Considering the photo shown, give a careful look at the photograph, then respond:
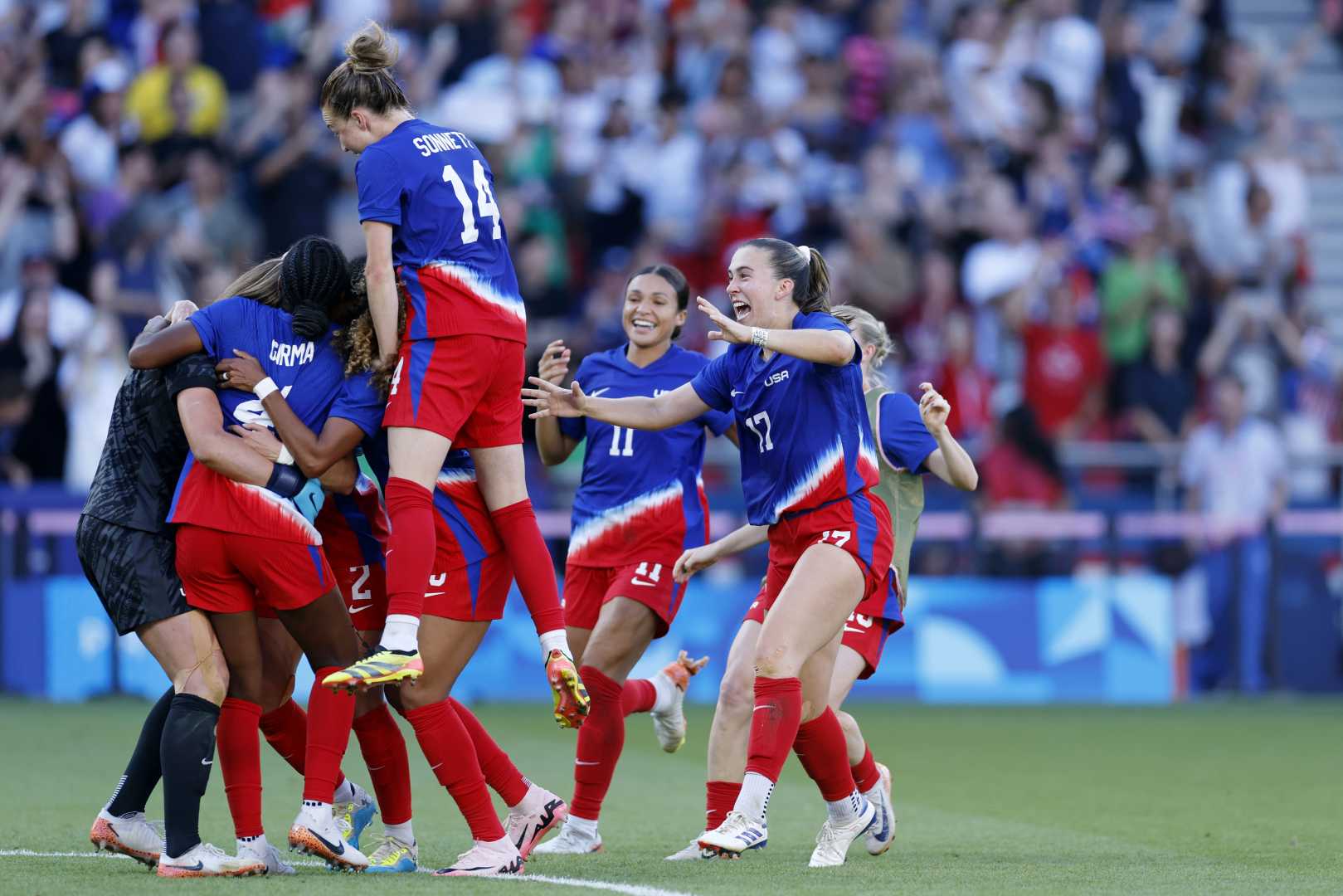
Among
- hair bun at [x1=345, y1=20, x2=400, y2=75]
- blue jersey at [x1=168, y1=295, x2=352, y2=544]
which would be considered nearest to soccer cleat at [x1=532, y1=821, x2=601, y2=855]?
blue jersey at [x1=168, y1=295, x2=352, y2=544]

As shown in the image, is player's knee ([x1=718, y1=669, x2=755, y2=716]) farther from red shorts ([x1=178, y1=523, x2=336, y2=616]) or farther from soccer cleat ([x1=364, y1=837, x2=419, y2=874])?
red shorts ([x1=178, y1=523, x2=336, y2=616])

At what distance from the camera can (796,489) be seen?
6.95 meters

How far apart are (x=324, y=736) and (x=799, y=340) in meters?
2.09

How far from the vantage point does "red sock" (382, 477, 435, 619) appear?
6.52 metres


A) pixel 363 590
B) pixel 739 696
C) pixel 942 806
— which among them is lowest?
pixel 942 806

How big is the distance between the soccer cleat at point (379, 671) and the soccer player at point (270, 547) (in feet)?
0.83

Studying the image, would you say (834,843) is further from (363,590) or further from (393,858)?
(363,590)

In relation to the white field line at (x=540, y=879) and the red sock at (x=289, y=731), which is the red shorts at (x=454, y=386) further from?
the white field line at (x=540, y=879)

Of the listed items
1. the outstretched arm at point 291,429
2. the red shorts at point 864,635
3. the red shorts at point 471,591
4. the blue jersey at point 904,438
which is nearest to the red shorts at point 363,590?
the red shorts at point 471,591

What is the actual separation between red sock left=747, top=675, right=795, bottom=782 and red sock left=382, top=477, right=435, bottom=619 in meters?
1.23

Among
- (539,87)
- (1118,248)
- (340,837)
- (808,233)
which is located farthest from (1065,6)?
(340,837)

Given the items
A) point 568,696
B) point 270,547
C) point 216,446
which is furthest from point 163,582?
point 568,696

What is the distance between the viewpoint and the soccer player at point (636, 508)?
796 centimetres

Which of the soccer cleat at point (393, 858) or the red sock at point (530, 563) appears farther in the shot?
Result: the red sock at point (530, 563)
